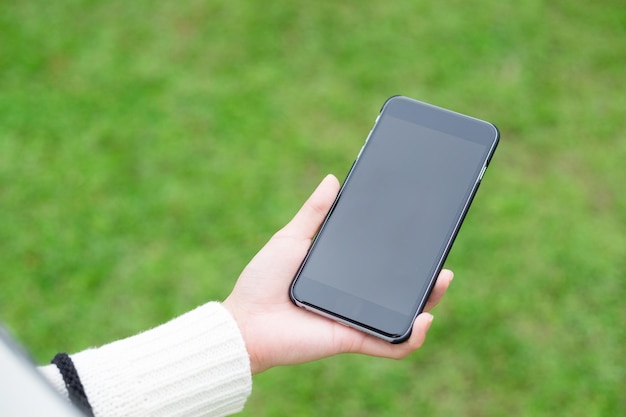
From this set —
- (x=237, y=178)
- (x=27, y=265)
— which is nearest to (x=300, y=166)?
(x=237, y=178)

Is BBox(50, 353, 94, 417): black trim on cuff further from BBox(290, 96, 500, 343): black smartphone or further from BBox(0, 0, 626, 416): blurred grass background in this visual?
BBox(0, 0, 626, 416): blurred grass background

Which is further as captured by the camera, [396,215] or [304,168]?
[304,168]

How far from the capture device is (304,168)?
2.88 metres

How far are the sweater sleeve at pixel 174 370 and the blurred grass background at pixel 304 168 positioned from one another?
93cm

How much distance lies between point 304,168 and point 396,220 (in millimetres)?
1196

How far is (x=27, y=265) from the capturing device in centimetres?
269

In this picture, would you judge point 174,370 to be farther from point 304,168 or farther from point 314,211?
point 304,168

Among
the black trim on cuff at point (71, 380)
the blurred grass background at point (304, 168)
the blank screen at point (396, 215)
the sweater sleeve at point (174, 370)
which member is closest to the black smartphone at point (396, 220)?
the blank screen at point (396, 215)

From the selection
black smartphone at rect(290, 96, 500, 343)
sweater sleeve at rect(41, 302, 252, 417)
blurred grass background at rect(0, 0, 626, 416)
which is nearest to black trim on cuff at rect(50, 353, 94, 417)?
sweater sleeve at rect(41, 302, 252, 417)

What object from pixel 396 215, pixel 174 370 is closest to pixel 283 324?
pixel 174 370

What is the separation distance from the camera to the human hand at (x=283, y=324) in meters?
1.62

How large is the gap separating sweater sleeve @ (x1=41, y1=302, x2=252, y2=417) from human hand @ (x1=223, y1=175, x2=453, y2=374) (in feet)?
0.19

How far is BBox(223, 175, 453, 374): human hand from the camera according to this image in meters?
1.62

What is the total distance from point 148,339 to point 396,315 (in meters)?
0.53
